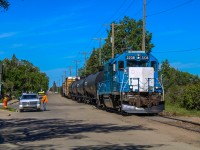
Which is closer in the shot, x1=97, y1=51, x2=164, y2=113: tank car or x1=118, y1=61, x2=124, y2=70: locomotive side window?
x1=97, y1=51, x2=164, y2=113: tank car

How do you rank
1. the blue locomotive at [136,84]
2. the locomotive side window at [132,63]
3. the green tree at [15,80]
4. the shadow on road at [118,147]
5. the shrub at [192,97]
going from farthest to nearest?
1. the green tree at [15,80]
2. the shrub at [192,97]
3. the locomotive side window at [132,63]
4. the blue locomotive at [136,84]
5. the shadow on road at [118,147]

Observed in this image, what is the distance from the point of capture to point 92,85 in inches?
1686

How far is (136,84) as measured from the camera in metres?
26.9

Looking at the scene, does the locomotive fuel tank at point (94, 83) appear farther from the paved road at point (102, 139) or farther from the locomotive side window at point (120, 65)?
the paved road at point (102, 139)

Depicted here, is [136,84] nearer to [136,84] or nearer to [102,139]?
[136,84]

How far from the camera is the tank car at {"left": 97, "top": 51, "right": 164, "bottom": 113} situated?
26.1m

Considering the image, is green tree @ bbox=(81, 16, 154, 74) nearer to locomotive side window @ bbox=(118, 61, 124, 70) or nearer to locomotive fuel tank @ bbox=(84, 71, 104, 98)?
locomotive fuel tank @ bbox=(84, 71, 104, 98)

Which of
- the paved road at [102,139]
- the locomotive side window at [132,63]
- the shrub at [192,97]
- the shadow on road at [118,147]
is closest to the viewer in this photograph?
the shadow on road at [118,147]

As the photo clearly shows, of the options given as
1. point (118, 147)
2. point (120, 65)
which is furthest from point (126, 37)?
point (118, 147)

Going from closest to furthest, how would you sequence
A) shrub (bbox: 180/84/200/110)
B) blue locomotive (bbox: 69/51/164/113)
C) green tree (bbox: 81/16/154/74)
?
blue locomotive (bbox: 69/51/164/113)
shrub (bbox: 180/84/200/110)
green tree (bbox: 81/16/154/74)

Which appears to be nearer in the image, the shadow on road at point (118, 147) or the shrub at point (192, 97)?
the shadow on road at point (118, 147)

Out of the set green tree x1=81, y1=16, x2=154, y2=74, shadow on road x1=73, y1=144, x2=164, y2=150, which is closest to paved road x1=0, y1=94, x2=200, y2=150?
shadow on road x1=73, y1=144, x2=164, y2=150

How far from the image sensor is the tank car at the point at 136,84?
85.7 feet

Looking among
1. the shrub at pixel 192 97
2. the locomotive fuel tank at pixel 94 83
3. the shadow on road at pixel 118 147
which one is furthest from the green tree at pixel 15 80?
the shadow on road at pixel 118 147
